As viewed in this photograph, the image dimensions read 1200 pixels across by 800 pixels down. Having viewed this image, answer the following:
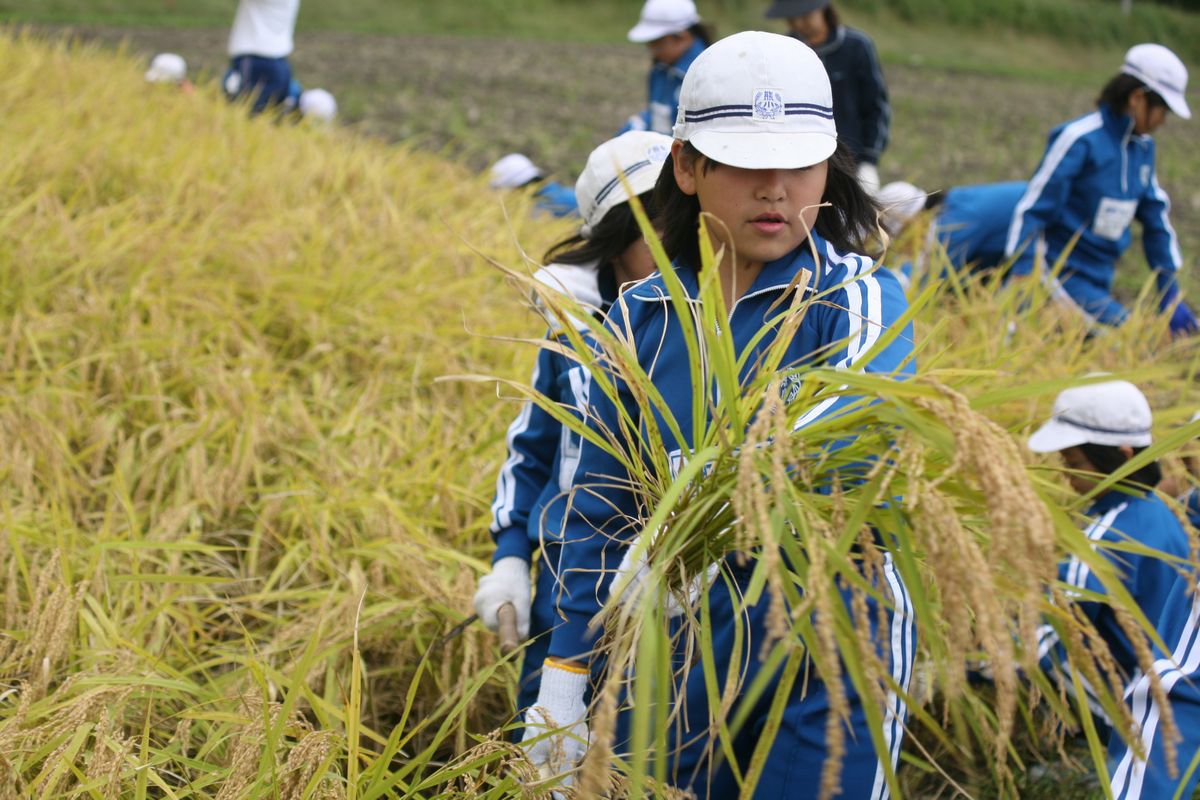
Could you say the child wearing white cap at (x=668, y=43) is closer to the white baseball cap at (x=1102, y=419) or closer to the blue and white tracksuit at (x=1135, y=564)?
the white baseball cap at (x=1102, y=419)

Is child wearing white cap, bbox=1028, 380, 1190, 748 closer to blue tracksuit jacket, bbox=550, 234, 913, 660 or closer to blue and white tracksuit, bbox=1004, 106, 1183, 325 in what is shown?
blue tracksuit jacket, bbox=550, 234, 913, 660

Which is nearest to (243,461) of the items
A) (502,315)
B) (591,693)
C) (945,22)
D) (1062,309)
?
(502,315)

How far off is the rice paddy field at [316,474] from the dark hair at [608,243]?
0.74 feet

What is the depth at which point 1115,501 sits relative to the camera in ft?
8.26

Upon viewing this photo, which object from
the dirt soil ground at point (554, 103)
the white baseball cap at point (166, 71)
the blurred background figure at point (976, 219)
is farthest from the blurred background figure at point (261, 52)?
the blurred background figure at point (976, 219)

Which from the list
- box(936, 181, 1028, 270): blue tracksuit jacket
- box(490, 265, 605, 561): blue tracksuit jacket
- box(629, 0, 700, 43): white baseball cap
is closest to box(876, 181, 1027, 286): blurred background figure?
box(936, 181, 1028, 270): blue tracksuit jacket

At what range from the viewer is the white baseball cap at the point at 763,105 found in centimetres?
149

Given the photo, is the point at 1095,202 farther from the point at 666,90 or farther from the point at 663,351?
the point at 663,351

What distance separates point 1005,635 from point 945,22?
27.2 meters

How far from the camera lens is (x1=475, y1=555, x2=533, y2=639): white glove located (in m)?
2.06

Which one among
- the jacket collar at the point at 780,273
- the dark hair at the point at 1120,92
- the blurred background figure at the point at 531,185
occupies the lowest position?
the blurred background figure at the point at 531,185

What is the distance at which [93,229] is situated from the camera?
4.11 metres

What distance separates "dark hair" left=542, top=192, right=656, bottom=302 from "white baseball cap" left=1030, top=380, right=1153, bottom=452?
1.07 meters

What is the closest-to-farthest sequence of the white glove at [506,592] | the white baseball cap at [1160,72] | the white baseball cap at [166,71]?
the white glove at [506,592] < the white baseball cap at [1160,72] < the white baseball cap at [166,71]
